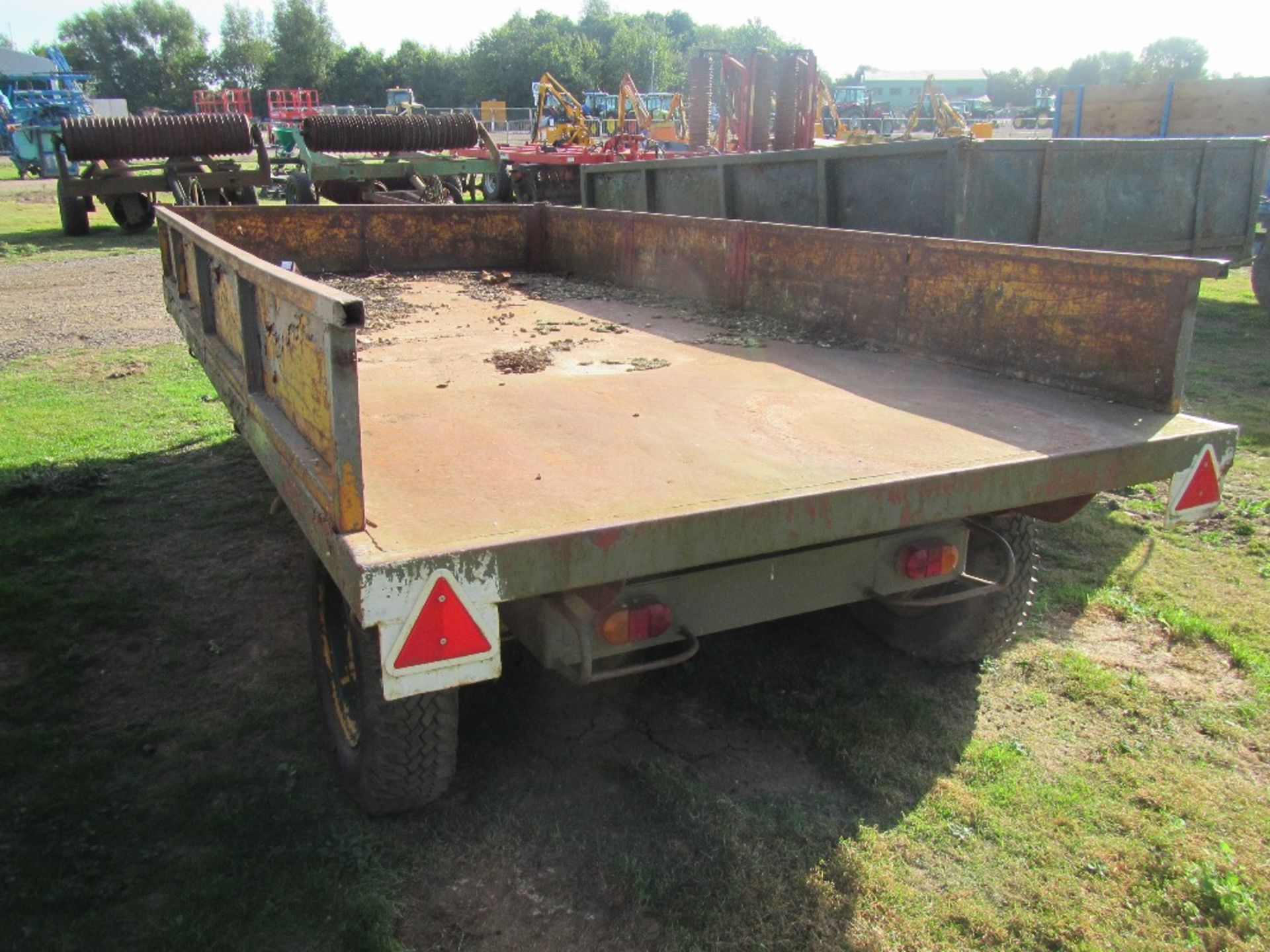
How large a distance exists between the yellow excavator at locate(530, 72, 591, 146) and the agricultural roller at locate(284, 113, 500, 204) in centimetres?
662

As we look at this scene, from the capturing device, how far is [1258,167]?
7.04 meters

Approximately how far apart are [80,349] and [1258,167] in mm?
9467

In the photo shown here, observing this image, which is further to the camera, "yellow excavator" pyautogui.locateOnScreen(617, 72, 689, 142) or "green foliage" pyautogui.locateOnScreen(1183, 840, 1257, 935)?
"yellow excavator" pyautogui.locateOnScreen(617, 72, 689, 142)

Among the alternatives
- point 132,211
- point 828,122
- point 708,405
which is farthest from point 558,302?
point 828,122

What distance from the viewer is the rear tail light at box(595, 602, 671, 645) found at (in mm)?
2432

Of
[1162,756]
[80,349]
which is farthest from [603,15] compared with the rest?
[1162,756]

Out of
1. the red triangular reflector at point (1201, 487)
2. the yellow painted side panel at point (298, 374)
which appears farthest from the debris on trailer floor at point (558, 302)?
the red triangular reflector at point (1201, 487)

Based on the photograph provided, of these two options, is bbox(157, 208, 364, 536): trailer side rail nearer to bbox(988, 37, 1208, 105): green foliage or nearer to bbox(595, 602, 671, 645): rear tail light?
bbox(595, 602, 671, 645): rear tail light

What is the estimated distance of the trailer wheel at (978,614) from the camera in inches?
130

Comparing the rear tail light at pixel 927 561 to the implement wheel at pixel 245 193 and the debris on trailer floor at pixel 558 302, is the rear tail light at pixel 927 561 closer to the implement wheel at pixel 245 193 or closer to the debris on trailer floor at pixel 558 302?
the debris on trailer floor at pixel 558 302

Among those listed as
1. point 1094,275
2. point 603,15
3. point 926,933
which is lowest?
point 926,933

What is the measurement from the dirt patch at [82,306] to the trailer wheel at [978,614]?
7723 mm

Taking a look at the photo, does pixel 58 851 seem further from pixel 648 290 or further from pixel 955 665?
pixel 648 290

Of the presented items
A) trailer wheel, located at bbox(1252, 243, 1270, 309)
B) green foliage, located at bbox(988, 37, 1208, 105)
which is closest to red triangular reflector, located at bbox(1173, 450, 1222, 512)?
trailer wheel, located at bbox(1252, 243, 1270, 309)
